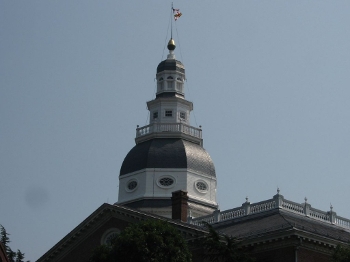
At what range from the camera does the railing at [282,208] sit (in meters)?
51.2

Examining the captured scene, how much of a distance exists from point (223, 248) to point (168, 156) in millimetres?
25512

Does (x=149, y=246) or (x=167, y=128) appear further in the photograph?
(x=167, y=128)

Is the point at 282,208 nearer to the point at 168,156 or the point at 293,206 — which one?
the point at 293,206

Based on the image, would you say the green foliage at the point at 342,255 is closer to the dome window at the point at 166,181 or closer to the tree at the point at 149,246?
the tree at the point at 149,246

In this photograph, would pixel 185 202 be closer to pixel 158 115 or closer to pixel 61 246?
pixel 61 246

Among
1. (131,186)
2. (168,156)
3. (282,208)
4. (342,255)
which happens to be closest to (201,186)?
(168,156)

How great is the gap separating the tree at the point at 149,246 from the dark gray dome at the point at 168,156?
24887 millimetres

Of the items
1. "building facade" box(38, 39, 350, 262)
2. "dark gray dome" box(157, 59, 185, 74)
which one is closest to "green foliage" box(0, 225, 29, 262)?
"building facade" box(38, 39, 350, 262)

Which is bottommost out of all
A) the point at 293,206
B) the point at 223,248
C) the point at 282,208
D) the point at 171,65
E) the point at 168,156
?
the point at 223,248

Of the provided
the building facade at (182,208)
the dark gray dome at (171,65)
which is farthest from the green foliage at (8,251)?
the dark gray dome at (171,65)

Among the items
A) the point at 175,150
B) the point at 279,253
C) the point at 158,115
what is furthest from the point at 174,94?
the point at 279,253

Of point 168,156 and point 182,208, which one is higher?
point 168,156

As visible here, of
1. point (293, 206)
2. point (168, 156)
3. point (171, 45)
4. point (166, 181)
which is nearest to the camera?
point (293, 206)

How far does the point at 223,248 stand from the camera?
144ft
